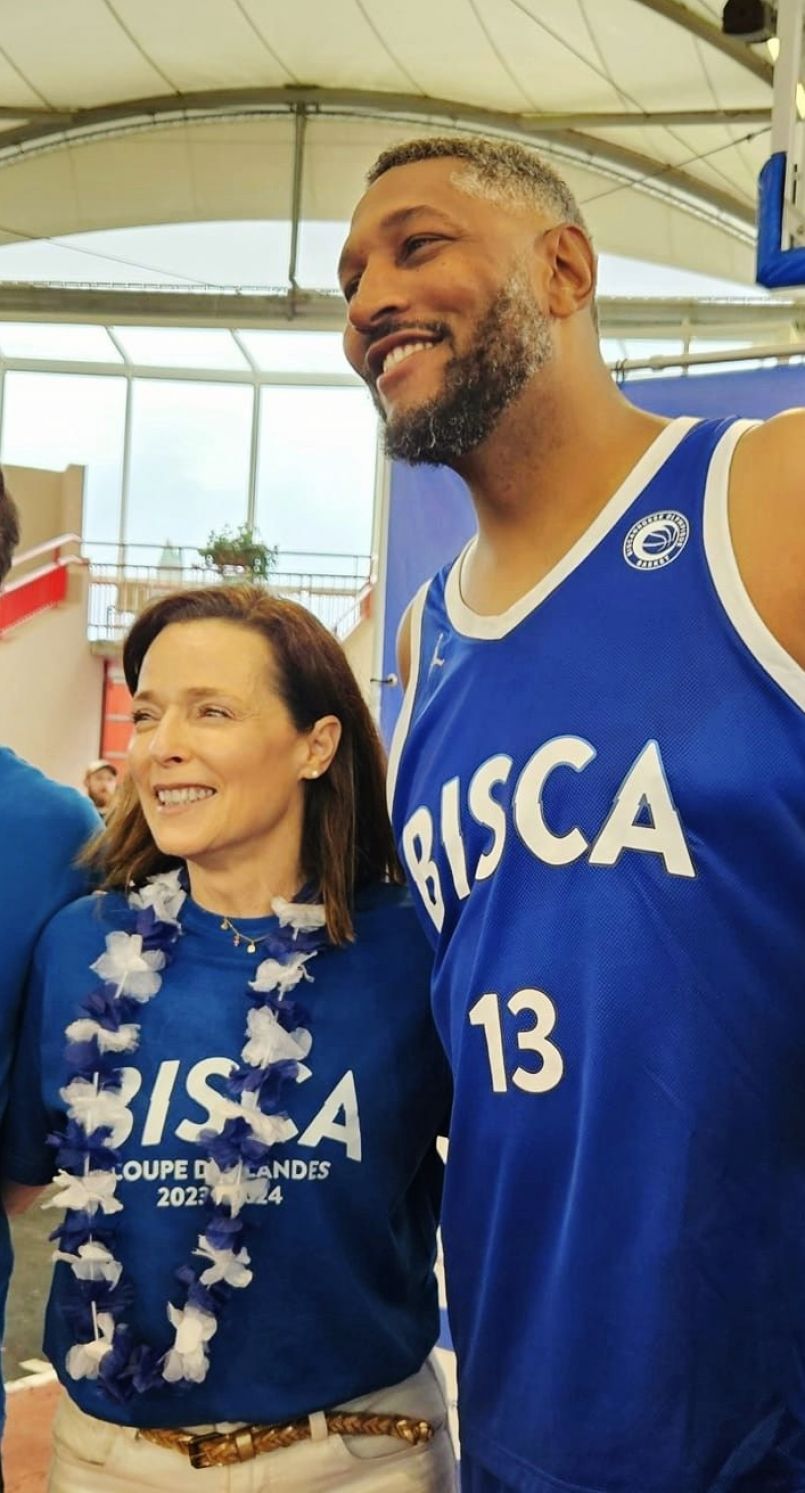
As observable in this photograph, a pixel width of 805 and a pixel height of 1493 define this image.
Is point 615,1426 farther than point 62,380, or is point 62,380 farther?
point 62,380

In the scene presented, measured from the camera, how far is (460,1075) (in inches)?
48.4

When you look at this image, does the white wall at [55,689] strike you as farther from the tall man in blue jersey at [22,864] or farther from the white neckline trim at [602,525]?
the white neckline trim at [602,525]

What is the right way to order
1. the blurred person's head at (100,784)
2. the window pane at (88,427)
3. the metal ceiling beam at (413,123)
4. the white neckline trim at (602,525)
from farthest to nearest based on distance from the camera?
the window pane at (88,427) → the metal ceiling beam at (413,123) → the blurred person's head at (100,784) → the white neckline trim at (602,525)

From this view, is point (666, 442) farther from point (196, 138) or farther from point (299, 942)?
point (196, 138)

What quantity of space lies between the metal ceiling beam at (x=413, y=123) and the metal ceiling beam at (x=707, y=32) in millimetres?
1650

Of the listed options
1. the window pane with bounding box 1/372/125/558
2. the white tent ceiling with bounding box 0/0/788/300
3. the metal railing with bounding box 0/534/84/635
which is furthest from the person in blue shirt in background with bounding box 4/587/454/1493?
the window pane with bounding box 1/372/125/558

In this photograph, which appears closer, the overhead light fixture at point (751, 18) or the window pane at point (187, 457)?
the overhead light fixture at point (751, 18)

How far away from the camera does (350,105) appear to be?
1177cm

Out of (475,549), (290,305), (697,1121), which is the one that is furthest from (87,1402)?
(290,305)

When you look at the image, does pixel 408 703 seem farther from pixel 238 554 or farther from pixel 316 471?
pixel 316 471

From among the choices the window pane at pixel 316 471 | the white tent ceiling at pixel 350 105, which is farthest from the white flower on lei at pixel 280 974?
the window pane at pixel 316 471

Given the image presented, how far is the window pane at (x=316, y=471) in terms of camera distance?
14359 mm

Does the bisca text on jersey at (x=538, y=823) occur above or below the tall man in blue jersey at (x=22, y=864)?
above

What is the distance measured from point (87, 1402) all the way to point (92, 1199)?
0.68ft
